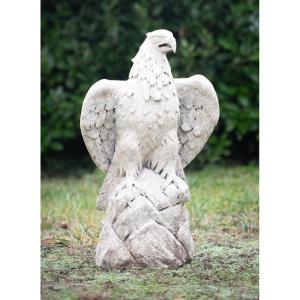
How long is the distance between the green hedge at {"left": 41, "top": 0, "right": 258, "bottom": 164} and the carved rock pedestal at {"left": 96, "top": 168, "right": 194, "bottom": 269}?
3.45 m

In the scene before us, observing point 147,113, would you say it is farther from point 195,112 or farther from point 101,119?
point 195,112

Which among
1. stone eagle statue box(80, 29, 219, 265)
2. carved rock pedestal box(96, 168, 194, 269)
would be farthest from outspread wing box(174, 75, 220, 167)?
carved rock pedestal box(96, 168, 194, 269)

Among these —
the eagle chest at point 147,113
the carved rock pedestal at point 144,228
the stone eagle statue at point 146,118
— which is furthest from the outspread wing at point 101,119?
the carved rock pedestal at point 144,228

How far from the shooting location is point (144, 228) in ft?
14.8

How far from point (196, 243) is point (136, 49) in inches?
139

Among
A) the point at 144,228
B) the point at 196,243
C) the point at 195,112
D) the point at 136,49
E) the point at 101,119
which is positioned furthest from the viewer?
the point at 136,49

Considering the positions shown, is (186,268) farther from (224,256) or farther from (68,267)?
(68,267)

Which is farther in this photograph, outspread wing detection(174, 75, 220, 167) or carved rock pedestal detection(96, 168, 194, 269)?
outspread wing detection(174, 75, 220, 167)

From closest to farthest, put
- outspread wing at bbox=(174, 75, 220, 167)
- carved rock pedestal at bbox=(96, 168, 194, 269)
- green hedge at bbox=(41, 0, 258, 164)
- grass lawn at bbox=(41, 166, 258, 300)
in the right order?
grass lawn at bbox=(41, 166, 258, 300) → carved rock pedestal at bbox=(96, 168, 194, 269) → outspread wing at bbox=(174, 75, 220, 167) → green hedge at bbox=(41, 0, 258, 164)

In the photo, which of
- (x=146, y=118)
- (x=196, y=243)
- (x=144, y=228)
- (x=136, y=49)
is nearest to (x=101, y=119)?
(x=146, y=118)

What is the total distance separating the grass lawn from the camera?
4176 mm

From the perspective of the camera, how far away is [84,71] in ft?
26.7

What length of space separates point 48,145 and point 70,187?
37.3 inches

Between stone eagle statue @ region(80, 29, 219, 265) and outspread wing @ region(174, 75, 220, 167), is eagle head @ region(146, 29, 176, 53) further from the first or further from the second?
outspread wing @ region(174, 75, 220, 167)
